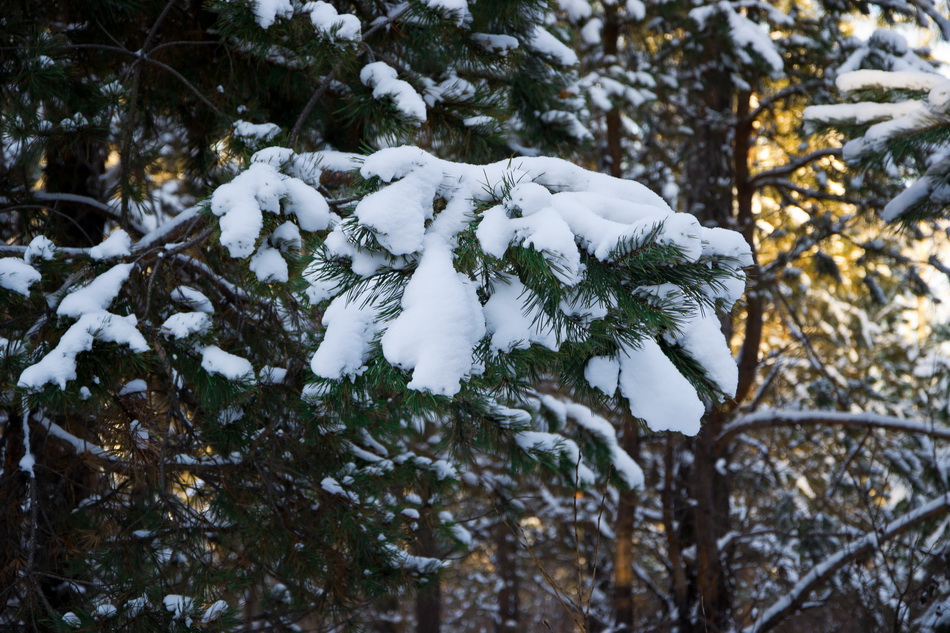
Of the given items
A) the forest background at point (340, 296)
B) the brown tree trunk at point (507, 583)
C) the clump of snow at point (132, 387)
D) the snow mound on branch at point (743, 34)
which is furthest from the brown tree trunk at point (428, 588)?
the snow mound on branch at point (743, 34)

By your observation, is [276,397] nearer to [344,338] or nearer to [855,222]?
[344,338]

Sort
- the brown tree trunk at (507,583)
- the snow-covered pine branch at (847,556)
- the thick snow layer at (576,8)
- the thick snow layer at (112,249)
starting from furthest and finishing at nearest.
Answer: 1. the brown tree trunk at (507,583)
2. the thick snow layer at (576,8)
3. the snow-covered pine branch at (847,556)
4. the thick snow layer at (112,249)

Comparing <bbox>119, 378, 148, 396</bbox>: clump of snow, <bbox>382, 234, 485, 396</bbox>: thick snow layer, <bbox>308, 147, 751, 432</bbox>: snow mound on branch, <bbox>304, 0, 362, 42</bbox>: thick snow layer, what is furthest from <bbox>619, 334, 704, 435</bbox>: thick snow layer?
<bbox>119, 378, 148, 396</bbox>: clump of snow

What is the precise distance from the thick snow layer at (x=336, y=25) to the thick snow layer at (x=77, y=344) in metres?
1.35

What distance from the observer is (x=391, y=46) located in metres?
3.80

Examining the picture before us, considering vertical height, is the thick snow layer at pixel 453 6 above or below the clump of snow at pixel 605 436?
above

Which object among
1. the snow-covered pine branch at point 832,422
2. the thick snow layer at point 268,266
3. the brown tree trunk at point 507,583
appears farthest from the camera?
the brown tree trunk at point 507,583

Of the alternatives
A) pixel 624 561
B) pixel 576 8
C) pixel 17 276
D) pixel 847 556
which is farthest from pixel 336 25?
pixel 624 561

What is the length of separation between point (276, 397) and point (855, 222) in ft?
21.4

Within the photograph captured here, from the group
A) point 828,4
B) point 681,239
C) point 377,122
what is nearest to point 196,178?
point 377,122

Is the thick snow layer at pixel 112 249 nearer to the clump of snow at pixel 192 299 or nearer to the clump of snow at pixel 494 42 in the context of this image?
the clump of snow at pixel 192 299

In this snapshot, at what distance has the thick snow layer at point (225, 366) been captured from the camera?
2.26 m

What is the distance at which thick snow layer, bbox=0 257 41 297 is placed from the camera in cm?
222

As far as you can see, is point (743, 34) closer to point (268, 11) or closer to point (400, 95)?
point (400, 95)
